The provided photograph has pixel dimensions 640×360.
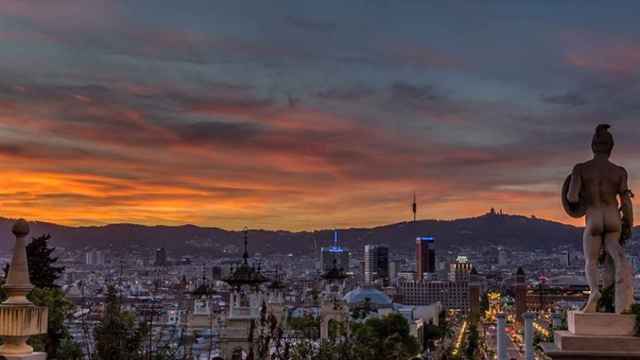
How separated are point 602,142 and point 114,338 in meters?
6.40

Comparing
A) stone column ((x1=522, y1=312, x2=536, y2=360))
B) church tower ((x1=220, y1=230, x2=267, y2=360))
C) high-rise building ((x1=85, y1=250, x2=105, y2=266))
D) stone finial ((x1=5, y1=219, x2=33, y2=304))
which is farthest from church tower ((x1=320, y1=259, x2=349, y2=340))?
high-rise building ((x1=85, y1=250, x2=105, y2=266))

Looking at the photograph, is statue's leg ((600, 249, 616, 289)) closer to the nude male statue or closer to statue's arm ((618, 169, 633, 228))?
the nude male statue

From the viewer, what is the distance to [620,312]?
779 cm

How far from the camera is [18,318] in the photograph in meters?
7.97

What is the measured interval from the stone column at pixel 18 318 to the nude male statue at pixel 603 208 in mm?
4983

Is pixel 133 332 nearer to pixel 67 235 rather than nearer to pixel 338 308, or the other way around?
pixel 338 308

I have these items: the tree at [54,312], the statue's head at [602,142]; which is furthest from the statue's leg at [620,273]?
the tree at [54,312]

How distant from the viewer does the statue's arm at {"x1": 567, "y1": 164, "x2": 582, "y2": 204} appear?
8.05 meters

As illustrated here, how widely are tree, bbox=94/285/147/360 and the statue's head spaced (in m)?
5.76

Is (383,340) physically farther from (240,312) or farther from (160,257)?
(160,257)

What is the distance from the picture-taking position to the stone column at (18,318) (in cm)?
788

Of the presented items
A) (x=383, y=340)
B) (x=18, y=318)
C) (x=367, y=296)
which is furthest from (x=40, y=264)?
(x=367, y=296)

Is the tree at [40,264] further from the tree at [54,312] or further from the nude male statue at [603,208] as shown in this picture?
the nude male statue at [603,208]

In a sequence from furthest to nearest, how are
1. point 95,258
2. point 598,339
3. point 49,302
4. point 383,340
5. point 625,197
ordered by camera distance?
point 95,258
point 383,340
point 49,302
point 625,197
point 598,339
